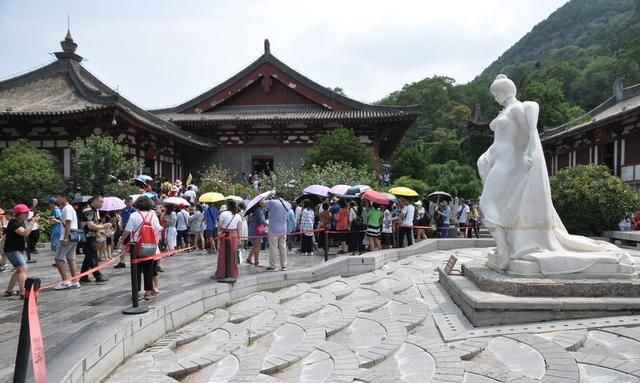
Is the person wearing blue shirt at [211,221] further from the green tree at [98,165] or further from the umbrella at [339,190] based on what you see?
the green tree at [98,165]

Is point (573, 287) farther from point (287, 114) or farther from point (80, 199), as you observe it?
point (287, 114)

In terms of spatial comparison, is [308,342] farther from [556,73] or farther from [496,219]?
[556,73]

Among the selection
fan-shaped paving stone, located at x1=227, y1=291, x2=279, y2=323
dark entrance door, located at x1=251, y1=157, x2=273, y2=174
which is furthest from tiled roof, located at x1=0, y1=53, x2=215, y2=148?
fan-shaped paving stone, located at x1=227, y1=291, x2=279, y2=323

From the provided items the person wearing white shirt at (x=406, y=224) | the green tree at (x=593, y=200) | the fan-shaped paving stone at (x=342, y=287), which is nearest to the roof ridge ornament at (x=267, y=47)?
the person wearing white shirt at (x=406, y=224)

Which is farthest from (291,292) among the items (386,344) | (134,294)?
(386,344)

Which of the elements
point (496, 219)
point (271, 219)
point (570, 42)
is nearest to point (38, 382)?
point (496, 219)

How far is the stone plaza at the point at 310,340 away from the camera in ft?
12.7

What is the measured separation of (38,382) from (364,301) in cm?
420

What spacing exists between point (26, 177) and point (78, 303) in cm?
1068

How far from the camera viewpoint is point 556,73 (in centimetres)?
5397

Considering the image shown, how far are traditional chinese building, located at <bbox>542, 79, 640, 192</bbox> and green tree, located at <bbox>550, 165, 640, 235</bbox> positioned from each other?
6.67 metres

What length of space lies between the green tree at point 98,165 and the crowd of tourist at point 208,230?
1.12m

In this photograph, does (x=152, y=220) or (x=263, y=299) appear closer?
(x=152, y=220)

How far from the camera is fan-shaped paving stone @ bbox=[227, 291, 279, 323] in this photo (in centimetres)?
602
